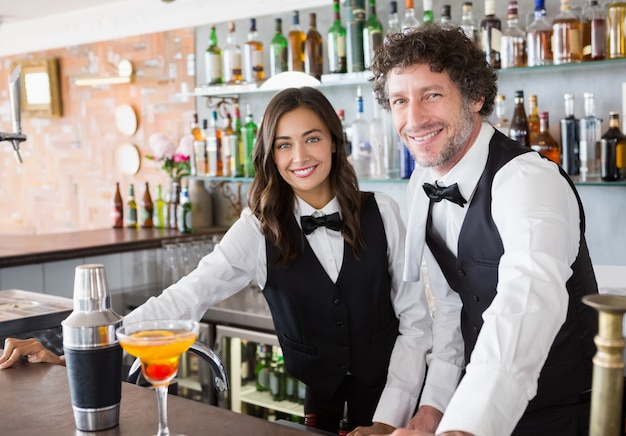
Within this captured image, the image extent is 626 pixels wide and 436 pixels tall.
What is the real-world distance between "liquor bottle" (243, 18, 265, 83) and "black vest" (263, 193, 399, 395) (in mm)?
2106

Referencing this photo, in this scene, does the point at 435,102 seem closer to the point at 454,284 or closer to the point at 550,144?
the point at 454,284

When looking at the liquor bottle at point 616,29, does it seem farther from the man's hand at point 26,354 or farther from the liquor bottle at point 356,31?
the man's hand at point 26,354

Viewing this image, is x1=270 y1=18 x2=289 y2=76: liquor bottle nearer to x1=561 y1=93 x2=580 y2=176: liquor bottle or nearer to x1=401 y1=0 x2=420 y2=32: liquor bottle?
x1=401 y1=0 x2=420 y2=32: liquor bottle

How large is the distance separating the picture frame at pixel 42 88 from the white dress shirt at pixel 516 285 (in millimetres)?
4833

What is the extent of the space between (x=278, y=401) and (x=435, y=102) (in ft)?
7.01

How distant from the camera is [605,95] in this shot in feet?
10.1

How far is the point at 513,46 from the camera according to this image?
3.10 m

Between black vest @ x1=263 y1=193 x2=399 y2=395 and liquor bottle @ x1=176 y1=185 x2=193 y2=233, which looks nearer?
black vest @ x1=263 y1=193 x2=399 y2=395

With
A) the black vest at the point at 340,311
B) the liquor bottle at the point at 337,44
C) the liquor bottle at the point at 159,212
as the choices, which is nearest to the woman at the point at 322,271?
the black vest at the point at 340,311

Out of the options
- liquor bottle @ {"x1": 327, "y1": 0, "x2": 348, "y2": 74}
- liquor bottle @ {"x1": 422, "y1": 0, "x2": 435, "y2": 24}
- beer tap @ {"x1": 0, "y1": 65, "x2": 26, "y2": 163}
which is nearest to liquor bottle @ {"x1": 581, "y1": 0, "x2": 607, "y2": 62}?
liquor bottle @ {"x1": 422, "y1": 0, "x2": 435, "y2": 24}

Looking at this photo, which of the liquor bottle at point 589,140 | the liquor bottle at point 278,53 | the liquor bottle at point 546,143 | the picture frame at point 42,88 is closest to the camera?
the liquor bottle at point 589,140

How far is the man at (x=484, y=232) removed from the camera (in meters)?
1.18

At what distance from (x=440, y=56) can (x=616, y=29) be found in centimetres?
151

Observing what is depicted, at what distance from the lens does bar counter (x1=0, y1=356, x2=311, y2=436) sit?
3.97 feet
